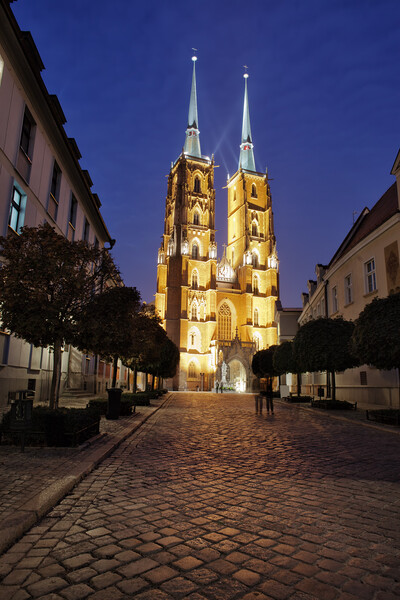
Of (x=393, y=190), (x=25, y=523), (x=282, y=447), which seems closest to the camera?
(x=25, y=523)

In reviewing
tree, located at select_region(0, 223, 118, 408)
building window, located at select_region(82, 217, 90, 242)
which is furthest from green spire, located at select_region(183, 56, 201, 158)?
tree, located at select_region(0, 223, 118, 408)

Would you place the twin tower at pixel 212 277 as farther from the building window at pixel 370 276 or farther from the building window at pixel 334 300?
the building window at pixel 370 276

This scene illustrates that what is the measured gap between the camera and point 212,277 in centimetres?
7156

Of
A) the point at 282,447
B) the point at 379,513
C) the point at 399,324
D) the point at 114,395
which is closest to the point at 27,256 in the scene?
the point at 114,395

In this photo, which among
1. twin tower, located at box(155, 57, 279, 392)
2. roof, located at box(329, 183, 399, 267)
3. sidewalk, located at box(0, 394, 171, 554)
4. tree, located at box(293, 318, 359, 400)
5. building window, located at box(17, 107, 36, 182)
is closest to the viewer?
sidewalk, located at box(0, 394, 171, 554)

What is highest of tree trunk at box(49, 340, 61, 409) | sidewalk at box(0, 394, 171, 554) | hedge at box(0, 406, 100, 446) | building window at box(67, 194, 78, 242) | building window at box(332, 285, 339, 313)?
building window at box(67, 194, 78, 242)

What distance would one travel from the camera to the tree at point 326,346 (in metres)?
19.0

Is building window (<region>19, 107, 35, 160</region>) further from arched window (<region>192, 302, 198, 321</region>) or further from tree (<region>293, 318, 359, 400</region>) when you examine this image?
arched window (<region>192, 302, 198, 321</region>)

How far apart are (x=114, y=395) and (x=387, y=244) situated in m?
14.8

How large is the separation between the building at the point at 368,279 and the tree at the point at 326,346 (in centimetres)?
249

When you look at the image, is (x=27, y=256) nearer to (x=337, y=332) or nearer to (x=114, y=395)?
(x=114, y=395)

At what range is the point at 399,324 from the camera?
1279 centimetres

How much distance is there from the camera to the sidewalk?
3836 millimetres

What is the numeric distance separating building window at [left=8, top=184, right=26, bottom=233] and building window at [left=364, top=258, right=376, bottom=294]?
17.2m
